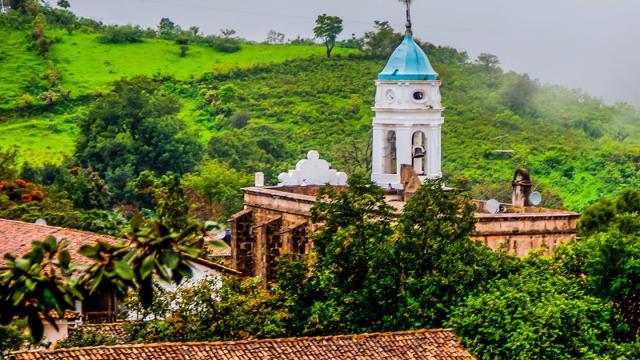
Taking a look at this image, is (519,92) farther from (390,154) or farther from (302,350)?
(302,350)

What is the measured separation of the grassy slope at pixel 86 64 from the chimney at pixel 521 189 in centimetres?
4754

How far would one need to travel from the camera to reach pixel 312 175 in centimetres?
4212

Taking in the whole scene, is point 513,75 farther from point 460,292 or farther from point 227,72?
point 460,292

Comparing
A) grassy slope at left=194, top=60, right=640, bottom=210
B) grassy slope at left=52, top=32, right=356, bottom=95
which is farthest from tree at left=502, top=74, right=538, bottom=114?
grassy slope at left=52, top=32, right=356, bottom=95

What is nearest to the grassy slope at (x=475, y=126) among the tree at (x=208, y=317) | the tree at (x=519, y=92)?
the tree at (x=519, y=92)

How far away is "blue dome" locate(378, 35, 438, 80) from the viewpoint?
138 feet

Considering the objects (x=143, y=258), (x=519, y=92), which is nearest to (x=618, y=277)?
(x=143, y=258)

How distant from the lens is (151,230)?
962 centimetres

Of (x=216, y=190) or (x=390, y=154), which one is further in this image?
(x=216, y=190)

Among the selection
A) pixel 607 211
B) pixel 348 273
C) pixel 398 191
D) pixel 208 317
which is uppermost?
pixel 398 191

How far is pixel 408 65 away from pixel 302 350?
1926 centimetres

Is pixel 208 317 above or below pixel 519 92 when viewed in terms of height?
below

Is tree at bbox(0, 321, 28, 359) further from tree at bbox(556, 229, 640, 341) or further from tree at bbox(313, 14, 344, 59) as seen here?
tree at bbox(313, 14, 344, 59)

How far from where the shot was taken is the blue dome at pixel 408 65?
4219 cm
